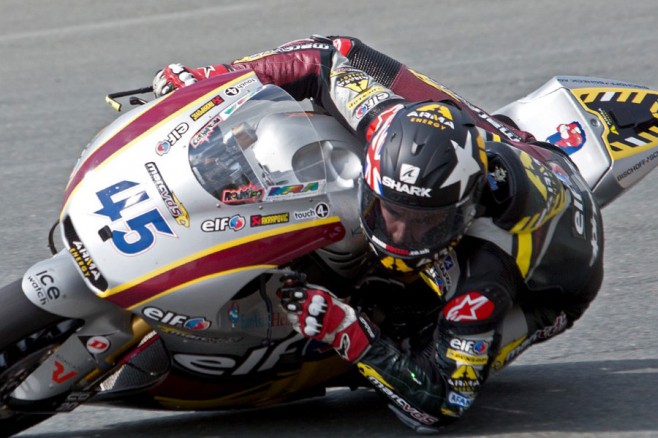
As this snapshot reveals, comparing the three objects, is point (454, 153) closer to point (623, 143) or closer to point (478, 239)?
point (478, 239)

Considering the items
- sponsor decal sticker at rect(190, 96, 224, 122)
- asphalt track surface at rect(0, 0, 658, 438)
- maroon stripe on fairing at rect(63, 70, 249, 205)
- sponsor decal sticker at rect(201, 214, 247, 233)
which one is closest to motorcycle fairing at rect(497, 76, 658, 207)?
asphalt track surface at rect(0, 0, 658, 438)

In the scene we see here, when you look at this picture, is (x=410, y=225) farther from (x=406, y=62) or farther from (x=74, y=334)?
(x=406, y=62)

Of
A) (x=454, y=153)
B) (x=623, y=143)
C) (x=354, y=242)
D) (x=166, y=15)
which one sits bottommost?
(x=166, y=15)

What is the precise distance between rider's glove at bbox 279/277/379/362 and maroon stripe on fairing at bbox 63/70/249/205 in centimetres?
61

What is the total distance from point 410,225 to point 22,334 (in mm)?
1130

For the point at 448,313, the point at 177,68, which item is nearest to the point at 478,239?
the point at 448,313

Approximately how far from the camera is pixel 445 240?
362 cm

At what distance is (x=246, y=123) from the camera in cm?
363

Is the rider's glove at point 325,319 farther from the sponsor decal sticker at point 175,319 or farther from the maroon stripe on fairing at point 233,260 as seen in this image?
the sponsor decal sticker at point 175,319

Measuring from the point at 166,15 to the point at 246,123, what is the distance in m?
6.08

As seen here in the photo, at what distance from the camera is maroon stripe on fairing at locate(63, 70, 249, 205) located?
353 centimetres

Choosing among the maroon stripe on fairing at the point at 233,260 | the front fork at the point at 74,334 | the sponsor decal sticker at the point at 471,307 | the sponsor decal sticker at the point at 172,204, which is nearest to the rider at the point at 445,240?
the sponsor decal sticker at the point at 471,307

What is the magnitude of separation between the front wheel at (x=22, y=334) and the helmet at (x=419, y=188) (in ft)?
2.96

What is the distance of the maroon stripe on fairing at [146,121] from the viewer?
3.53 m
